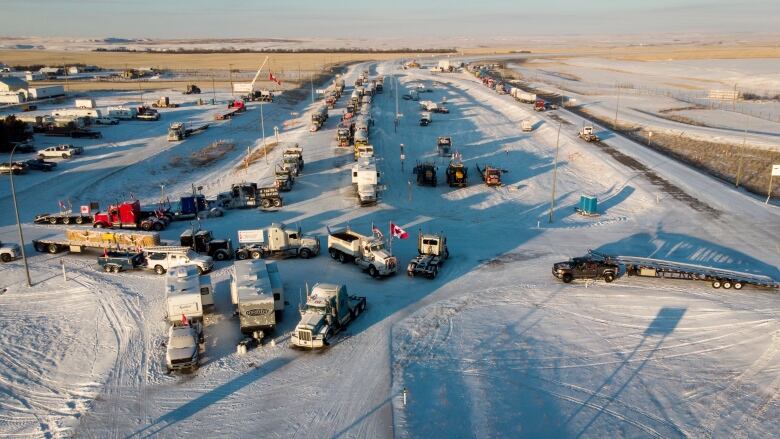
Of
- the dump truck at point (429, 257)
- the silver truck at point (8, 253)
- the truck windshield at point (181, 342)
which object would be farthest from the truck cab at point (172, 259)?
the dump truck at point (429, 257)

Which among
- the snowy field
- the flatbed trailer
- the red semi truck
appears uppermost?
the red semi truck

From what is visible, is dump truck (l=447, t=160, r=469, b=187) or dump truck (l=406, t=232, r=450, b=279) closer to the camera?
dump truck (l=406, t=232, r=450, b=279)

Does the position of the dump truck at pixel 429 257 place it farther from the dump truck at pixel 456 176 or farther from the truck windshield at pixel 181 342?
the dump truck at pixel 456 176

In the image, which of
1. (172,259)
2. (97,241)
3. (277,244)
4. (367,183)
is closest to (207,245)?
(172,259)

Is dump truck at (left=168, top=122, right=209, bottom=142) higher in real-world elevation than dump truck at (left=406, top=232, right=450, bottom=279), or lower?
higher

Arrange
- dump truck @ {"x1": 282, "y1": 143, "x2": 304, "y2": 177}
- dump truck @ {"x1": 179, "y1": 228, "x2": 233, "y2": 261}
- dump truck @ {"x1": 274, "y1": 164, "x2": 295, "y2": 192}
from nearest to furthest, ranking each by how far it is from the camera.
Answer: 1. dump truck @ {"x1": 179, "y1": 228, "x2": 233, "y2": 261}
2. dump truck @ {"x1": 274, "y1": 164, "x2": 295, "y2": 192}
3. dump truck @ {"x1": 282, "y1": 143, "x2": 304, "y2": 177}

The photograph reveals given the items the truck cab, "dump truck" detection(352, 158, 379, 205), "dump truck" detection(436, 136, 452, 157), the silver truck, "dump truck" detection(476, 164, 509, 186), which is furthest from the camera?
"dump truck" detection(436, 136, 452, 157)

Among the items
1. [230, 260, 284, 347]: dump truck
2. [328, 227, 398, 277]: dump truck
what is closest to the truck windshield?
[230, 260, 284, 347]: dump truck

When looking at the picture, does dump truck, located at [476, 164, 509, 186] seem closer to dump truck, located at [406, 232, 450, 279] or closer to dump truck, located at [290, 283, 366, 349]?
dump truck, located at [406, 232, 450, 279]
